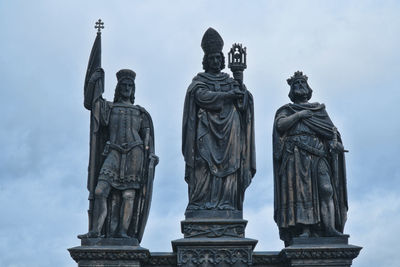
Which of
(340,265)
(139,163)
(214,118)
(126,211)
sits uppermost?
(214,118)

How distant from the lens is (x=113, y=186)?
1962 cm

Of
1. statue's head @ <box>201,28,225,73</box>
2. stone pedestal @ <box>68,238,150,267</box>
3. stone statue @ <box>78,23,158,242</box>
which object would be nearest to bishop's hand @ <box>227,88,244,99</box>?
statue's head @ <box>201,28,225,73</box>

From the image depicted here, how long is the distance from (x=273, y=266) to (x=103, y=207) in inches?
173

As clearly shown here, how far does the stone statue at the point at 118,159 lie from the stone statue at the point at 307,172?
331 cm

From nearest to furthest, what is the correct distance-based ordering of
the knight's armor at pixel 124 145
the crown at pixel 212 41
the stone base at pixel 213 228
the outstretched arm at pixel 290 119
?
the stone base at pixel 213 228
the knight's armor at pixel 124 145
the outstretched arm at pixel 290 119
the crown at pixel 212 41

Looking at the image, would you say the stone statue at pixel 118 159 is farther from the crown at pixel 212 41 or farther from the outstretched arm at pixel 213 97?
the crown at pixel 212 41

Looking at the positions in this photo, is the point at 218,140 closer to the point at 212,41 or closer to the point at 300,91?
the point at 300,91

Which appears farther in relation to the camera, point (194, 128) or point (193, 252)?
point (194, 128)

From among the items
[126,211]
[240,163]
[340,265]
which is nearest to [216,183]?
[240,163]

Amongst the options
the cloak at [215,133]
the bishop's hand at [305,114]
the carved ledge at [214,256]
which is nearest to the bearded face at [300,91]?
the bishop's hand at [305,114]

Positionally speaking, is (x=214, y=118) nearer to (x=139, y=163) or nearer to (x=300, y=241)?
(x=139, y=163)

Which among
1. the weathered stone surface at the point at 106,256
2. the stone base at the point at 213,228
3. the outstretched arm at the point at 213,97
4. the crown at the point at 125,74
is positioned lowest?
the weathered stone surface at the point at 106,256

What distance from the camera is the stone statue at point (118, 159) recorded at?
19.4 metres

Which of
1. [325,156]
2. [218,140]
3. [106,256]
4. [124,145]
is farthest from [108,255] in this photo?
[325,156]
